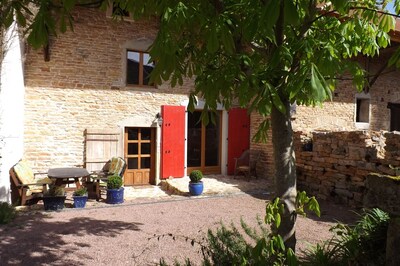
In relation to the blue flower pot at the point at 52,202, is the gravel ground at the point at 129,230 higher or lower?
lower

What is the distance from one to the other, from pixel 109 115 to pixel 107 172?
1731 millimetres

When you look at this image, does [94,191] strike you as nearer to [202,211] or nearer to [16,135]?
[16,135]

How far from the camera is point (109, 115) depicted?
9156mm

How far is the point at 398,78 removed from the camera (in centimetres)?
1265

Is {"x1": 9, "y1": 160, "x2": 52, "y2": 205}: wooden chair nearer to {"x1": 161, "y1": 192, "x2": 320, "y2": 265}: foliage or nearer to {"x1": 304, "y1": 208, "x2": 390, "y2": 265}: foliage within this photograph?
{"x1": 161, "y1": 192, "x2": 320, "y2": 265}: foliage

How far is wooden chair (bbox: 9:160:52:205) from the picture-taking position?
686cm

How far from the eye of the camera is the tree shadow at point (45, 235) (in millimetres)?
4254

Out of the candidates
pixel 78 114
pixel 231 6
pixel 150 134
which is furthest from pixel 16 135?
pixel 231 6

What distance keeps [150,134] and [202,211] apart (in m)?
3.79

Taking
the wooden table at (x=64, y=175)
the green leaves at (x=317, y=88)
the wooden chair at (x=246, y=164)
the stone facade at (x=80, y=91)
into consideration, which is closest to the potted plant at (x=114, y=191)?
the wooden table at (x=64, y=175)

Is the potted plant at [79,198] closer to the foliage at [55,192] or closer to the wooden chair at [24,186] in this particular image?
the foliage at [55,192]

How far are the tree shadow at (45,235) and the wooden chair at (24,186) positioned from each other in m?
0.66

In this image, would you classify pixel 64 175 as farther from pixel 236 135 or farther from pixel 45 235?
pixel 236 135

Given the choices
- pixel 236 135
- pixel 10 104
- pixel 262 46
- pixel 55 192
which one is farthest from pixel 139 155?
pixel 262 46
